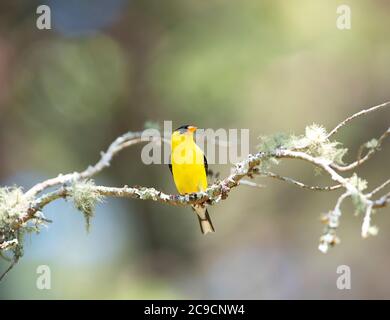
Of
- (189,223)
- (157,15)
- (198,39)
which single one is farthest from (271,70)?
(189,223)

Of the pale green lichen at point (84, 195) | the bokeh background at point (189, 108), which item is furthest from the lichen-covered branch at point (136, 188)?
the bokeh background at point (189, 108)

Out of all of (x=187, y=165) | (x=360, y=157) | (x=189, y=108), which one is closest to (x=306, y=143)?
(x=360, y=157)

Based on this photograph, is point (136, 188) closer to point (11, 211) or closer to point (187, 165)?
point (11, 211)

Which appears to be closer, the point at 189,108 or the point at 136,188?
the point at 136,188

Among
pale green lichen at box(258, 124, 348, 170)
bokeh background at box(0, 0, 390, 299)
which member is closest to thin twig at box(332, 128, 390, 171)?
pale green lichen at box(258, 124, 348, 170)

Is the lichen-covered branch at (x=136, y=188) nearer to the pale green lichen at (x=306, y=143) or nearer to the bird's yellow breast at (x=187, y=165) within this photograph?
the pale green lichen at (x=306, y=143)

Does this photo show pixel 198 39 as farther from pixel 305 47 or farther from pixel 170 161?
pixel 170 161

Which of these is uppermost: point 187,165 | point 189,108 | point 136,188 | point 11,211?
point 189,108

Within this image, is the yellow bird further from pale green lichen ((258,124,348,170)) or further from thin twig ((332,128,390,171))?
thin twig ((332,128,390,171))
